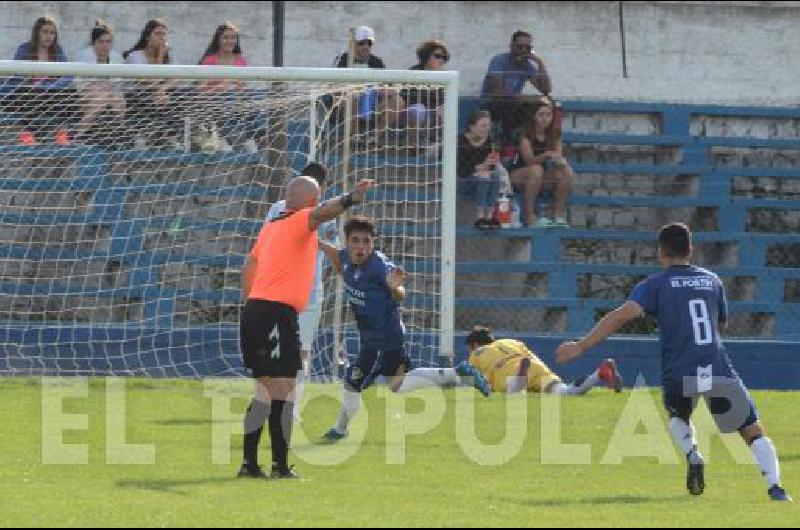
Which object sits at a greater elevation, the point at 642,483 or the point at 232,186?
the point at 232,186

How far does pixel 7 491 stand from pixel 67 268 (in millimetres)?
8839

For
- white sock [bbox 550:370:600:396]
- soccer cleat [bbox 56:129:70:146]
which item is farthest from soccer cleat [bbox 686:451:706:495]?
soccer cleat [bbox 56:129:70:146]

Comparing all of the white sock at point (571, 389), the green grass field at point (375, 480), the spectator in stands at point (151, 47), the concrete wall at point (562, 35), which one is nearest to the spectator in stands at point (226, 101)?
the spectator in stands at point (151, 47)

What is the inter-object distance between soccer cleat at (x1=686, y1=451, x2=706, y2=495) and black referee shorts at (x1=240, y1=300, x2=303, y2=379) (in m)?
2.42

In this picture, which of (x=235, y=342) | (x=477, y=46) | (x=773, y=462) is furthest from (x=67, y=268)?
(x=773, y=462)

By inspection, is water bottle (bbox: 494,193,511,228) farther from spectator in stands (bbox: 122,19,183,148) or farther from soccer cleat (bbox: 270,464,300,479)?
soccer cleat (bbox: 270,464,300,479)

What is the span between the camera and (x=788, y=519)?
31.3 ft

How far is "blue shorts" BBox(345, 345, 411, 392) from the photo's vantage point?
1415 centimetres

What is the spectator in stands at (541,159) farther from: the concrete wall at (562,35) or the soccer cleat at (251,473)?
the soccer cleat at (251,473)

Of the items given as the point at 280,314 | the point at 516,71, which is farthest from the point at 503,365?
the point at 280,314

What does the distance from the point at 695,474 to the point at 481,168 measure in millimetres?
10627

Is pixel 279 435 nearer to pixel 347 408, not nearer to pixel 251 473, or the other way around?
pixel 251 473

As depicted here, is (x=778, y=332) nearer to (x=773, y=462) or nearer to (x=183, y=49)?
(x=183, y=49)

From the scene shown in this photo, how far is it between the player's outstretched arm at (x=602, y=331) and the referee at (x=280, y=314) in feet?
4.97
